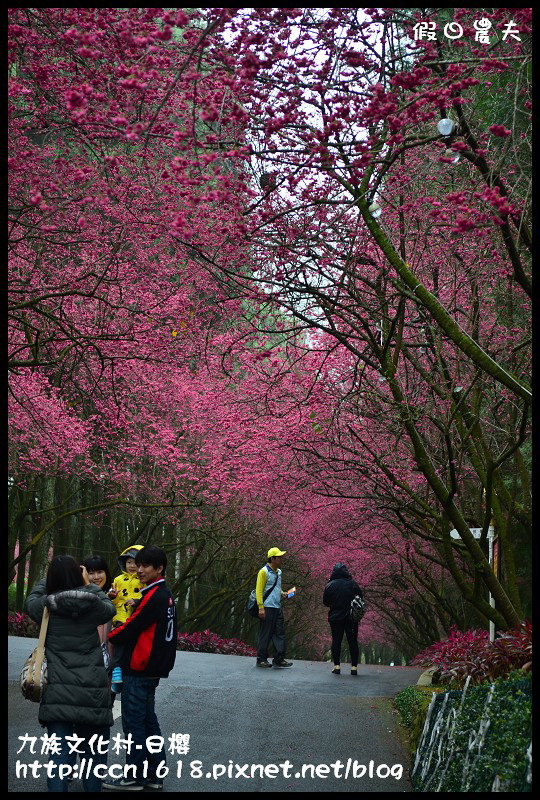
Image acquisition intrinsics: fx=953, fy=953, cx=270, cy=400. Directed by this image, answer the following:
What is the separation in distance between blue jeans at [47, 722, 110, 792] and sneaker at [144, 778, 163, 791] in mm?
770

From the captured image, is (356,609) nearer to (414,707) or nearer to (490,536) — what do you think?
(490,536)

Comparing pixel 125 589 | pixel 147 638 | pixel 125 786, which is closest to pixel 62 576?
pixel 147 638

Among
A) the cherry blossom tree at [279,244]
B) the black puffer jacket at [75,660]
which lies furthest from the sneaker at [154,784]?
the cherry blossom tree at [279,244]

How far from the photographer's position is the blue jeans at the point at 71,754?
19.3ft

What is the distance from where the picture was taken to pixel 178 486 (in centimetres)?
2275

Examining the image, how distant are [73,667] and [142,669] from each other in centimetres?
88

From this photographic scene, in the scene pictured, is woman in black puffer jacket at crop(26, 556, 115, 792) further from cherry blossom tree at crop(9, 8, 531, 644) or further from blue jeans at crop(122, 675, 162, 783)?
cherry blossom tree at crop(9, 8, 531, 644)

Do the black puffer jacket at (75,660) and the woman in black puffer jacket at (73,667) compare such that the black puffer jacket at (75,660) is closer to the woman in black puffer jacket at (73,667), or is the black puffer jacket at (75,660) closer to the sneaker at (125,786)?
the woman in black puffer jacket at (73,667)

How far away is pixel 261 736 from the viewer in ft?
30.3

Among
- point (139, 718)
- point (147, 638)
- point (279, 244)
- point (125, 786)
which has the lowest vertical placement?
point (125, 786)

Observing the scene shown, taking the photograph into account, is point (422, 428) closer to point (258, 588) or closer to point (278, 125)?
point (258, 588)

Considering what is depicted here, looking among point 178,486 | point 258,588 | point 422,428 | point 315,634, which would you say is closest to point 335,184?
point 422,428

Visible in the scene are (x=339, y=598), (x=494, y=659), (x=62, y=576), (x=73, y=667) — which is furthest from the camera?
A: (x=339, y=598)

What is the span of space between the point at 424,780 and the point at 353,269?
5.67m
